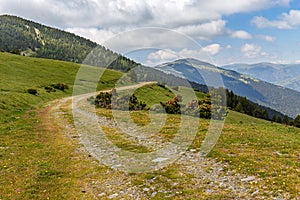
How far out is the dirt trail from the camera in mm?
12844

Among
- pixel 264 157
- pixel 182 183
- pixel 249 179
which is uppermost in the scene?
pixel 264 157

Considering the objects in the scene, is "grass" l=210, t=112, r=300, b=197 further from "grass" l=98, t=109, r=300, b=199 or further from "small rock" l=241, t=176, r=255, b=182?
"small rock" l=241, t=176, r=255, b=182

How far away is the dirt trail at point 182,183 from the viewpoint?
12.8 metres

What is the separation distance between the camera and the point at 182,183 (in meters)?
14.3

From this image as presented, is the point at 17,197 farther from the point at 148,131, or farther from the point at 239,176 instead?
the point at 148,131

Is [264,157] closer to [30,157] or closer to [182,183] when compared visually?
[182,183]

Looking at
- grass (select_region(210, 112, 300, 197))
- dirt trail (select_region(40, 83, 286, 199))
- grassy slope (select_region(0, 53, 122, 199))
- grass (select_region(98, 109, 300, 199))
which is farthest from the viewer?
grassy slope (select_region(0, 53, 122, 199))

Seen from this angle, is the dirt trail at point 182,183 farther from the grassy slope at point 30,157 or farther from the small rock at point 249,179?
the grassy slope at point 30,157

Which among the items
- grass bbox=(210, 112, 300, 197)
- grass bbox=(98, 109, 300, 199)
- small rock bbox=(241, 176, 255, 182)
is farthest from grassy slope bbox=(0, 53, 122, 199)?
grass bbox=(210, 112, 300, 197)

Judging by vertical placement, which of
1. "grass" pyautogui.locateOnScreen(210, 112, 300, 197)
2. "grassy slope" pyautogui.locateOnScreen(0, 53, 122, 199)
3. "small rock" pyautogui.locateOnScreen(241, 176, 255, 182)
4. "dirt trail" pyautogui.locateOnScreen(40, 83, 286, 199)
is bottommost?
"grassy slope" pyautogui.locateOnScreen(0, 53, 122, 199)

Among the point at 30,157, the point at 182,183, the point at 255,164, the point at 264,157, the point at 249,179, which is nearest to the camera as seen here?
the point at 249,179

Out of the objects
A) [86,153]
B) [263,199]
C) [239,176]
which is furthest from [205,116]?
[263,199]

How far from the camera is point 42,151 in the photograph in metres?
21.7

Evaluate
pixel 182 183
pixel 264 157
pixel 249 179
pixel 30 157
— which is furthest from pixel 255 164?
pixel 30 157
